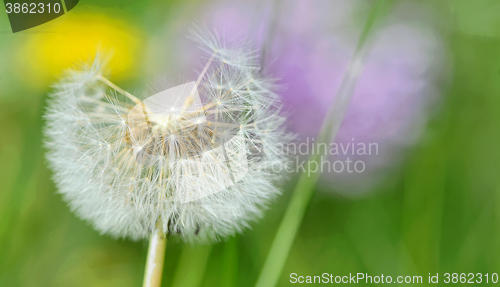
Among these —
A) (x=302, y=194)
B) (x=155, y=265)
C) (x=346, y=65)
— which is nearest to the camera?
(x=155, y=265)

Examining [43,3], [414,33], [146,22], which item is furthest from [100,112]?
[414,33]

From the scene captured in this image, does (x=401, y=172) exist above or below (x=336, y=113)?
below

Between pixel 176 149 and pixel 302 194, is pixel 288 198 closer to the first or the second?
pixel 302 194

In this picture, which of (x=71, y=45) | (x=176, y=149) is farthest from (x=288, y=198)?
(x=71, y=45)

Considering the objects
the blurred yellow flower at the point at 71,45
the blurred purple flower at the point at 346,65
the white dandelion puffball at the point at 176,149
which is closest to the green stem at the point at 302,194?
the blurred purple flower at the point at 346,65

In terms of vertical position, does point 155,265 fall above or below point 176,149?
below

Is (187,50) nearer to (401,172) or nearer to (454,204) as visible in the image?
(401,172)

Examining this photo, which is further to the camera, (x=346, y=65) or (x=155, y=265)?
(x=346, y=65)

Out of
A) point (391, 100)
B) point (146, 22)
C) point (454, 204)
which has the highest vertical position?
point (146, 22)
